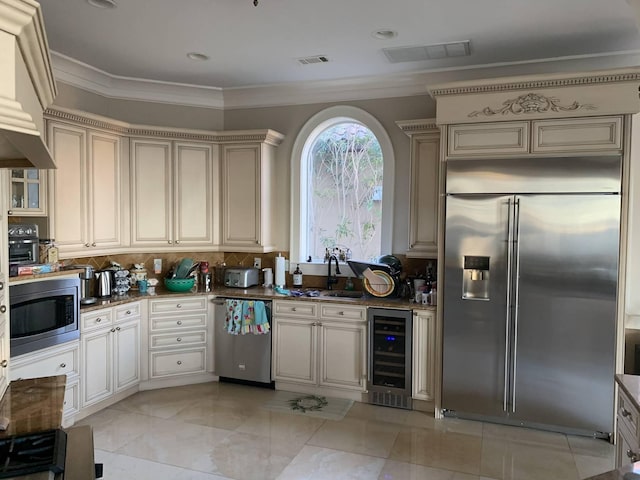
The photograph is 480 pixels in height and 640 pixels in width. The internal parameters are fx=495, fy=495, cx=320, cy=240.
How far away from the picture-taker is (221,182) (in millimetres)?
4961

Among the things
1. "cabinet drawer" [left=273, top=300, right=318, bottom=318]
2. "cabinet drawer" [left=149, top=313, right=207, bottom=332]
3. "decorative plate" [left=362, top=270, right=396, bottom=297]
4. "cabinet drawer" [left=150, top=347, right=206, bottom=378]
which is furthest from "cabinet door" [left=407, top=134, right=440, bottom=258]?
"cabinet drawer" [left=150, top=347, right=206, bottom=378]

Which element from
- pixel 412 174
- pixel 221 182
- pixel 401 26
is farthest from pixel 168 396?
pixel 401 26

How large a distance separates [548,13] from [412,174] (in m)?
1.59

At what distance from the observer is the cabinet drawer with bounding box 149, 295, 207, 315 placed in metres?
4.49

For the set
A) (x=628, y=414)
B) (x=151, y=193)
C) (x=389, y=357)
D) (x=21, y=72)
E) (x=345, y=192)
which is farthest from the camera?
(x=345, y=192)

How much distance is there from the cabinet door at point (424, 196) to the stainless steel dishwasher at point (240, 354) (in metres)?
1.47

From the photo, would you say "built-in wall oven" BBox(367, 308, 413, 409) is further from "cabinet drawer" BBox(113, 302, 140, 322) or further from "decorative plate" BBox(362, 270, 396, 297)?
"cabinet drawer" BBox(113, 302, 140, 322)

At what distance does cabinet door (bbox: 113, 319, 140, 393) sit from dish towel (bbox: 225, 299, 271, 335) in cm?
82

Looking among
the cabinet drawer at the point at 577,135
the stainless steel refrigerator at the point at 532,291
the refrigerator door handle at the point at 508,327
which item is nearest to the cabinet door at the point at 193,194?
the stainless steel refrigerator at the point at 532,291

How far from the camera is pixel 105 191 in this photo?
14.2ft

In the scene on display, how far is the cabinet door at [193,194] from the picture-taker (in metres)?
4.80

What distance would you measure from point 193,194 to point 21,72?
360cm

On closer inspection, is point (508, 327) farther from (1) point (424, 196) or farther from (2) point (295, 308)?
(2) point (295, 308)

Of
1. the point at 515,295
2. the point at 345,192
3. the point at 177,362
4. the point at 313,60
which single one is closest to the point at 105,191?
the point at 177,362
